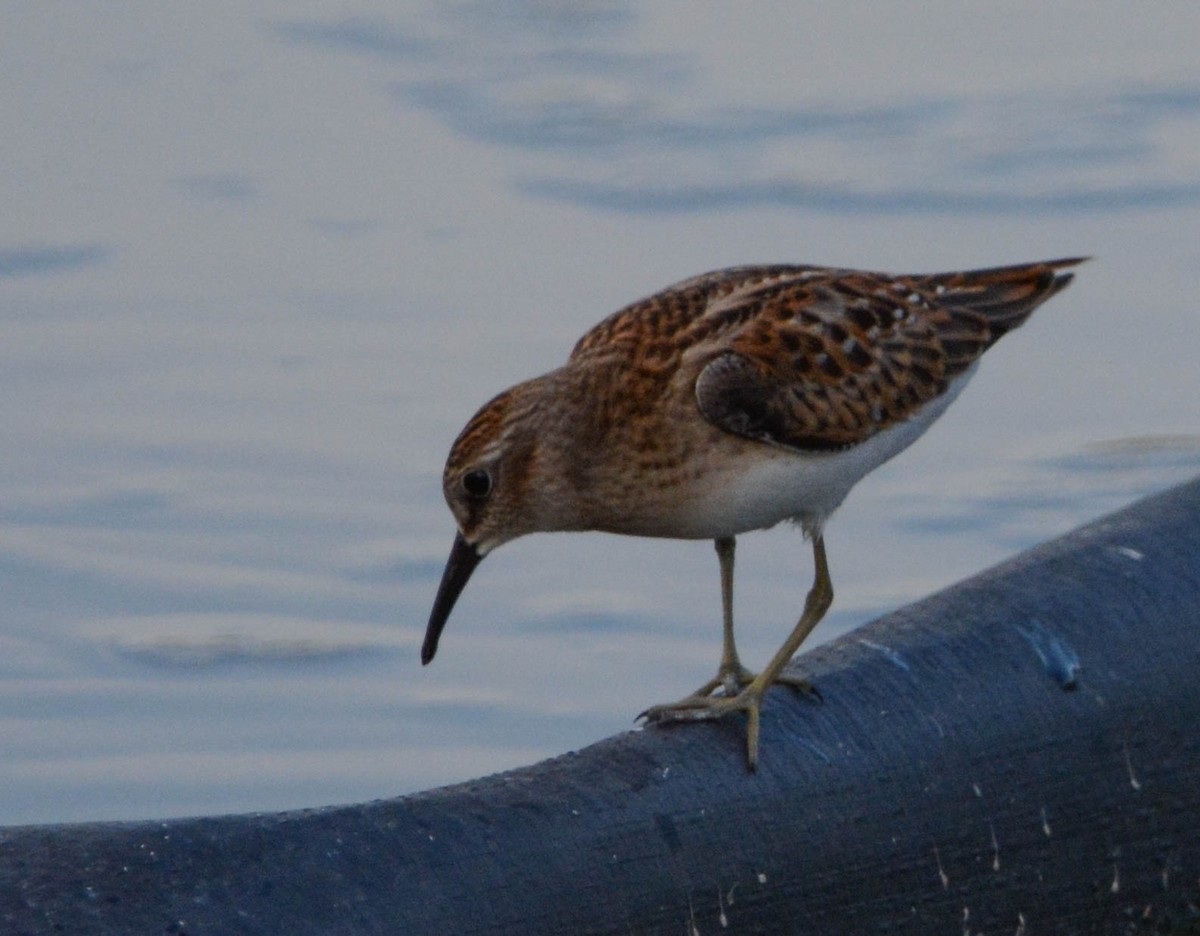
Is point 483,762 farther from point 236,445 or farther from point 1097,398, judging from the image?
point 1097,398

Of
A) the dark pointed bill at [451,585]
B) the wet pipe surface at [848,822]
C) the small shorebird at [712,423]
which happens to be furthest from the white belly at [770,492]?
the wet pipe surface at [848,822]

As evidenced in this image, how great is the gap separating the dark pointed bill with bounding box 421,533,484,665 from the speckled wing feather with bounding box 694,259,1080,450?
1.87 feet

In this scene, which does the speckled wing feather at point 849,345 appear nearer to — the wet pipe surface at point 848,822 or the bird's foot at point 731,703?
the bird's foot at point 731,703

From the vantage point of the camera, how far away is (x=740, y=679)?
4887mm

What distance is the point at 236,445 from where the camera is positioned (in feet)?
25.9

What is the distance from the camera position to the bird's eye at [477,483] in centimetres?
516

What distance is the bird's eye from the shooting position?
516 cm

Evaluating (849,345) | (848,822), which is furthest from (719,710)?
(849,345)

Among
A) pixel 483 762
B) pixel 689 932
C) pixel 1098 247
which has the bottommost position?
pixel 483 762

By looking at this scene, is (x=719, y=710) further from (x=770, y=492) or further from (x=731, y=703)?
(x=770, y=492)

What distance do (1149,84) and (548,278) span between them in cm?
296

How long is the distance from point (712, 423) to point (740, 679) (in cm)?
51

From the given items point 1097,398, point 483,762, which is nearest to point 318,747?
point 483,762

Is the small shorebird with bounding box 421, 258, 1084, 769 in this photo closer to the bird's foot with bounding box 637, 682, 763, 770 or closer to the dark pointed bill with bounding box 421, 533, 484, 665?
the dark pointed bill with bounding box 421, 533, 484, 665
